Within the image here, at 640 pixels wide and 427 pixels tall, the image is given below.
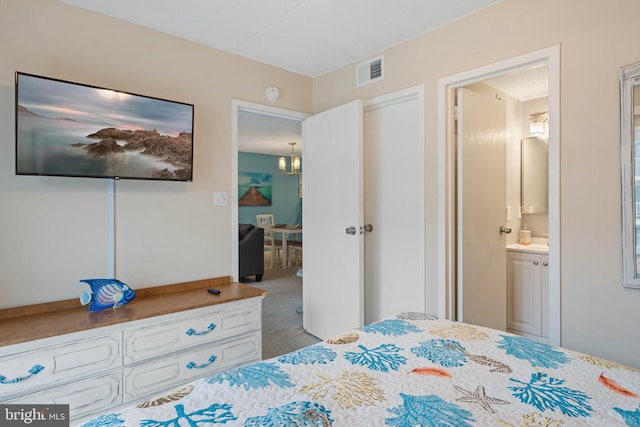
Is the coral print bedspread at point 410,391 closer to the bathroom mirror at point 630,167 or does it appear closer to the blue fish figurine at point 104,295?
the bathroom mirror at point 630,167

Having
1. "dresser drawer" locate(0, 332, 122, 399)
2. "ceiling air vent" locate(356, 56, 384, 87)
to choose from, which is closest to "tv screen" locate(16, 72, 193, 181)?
"dresser drawer" locate(0, 332, 122, 399)

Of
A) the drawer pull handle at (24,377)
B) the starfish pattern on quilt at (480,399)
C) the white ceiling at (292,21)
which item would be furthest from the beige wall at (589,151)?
the drawer pull handle at (24,377)

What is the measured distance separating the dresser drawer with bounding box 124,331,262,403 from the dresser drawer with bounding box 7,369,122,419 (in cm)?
6

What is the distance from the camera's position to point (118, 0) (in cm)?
206

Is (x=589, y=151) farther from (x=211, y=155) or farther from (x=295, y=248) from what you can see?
(x=295, y=248)

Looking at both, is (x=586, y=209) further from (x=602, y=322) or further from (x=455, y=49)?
(x=455, y=49)

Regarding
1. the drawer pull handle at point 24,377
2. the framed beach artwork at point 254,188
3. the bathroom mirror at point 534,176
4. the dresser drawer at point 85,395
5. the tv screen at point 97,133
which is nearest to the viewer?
the drawer pull handle at point 24,377

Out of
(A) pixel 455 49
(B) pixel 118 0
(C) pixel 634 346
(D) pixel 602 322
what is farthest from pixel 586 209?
(B) pixel 118 0

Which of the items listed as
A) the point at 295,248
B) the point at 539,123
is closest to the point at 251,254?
the point at 295,248

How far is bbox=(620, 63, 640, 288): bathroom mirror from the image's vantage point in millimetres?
1631

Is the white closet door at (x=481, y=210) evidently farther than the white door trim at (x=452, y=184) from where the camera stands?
Yes

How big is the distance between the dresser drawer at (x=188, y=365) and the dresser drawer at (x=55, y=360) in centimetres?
15

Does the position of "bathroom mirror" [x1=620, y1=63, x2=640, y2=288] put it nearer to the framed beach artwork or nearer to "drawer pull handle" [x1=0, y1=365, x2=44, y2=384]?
"drawer pull handle" [x1=0, y1=365, x2=44, y2=384]

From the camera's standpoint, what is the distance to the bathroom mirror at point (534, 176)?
3.42 meters
